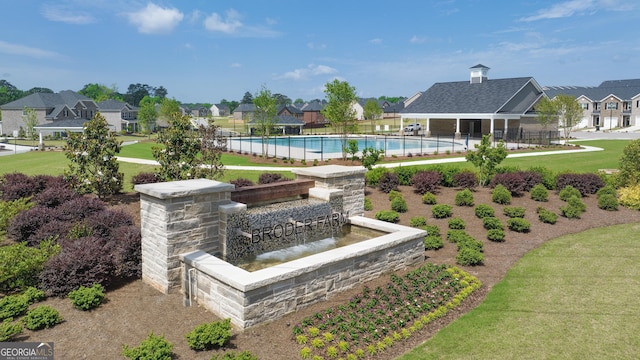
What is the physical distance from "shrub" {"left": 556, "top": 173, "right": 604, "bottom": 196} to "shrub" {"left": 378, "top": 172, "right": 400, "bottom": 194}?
6.25 metres

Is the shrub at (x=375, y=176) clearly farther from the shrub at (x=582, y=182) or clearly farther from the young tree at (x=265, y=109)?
the young tree at (x=265, y=109)

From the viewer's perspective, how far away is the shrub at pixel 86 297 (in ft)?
25.6

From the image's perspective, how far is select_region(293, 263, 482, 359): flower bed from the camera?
701 centimetres

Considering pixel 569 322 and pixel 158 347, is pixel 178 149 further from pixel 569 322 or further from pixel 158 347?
pixel 569 322

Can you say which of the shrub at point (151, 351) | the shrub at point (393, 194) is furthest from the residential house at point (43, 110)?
the shrub at point (151, 351)

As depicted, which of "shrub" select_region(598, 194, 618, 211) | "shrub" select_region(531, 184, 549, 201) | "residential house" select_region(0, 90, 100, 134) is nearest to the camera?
"shrub" select_region(598, 194, 618, 211)

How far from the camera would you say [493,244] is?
12047 mm

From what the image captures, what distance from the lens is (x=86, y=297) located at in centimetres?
783

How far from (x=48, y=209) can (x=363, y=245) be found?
339 inches

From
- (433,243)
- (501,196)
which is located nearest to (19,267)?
(433,243)

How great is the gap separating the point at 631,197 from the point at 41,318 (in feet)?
57.8

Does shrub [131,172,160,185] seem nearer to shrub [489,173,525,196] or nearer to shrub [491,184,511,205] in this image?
shrub [491,184,511,205]

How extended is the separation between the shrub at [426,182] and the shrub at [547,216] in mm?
3694

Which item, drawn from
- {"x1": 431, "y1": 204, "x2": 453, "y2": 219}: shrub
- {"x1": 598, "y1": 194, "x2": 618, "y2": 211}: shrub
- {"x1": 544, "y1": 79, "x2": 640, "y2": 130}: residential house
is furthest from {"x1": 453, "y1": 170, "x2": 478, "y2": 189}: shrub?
{"x1": 544, "y1": 79, "x2": 640, "y2": 130}: residential house
